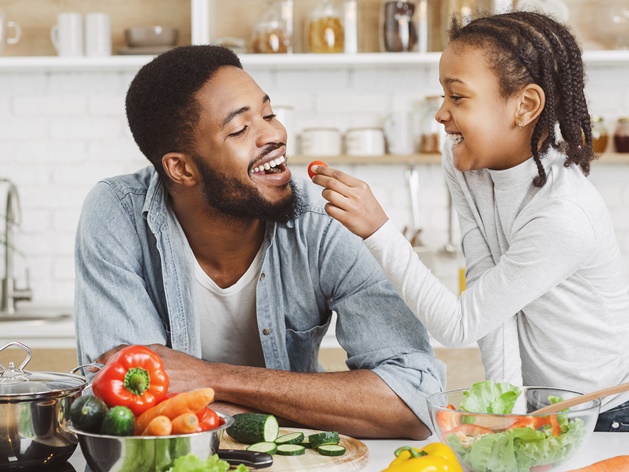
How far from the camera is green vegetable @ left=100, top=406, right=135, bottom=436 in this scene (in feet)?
3.77

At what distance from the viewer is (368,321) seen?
71.6 inches

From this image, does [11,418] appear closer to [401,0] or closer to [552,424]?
[552,424]

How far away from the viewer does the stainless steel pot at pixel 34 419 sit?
124 cm

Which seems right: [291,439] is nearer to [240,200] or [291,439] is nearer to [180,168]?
[240,200]

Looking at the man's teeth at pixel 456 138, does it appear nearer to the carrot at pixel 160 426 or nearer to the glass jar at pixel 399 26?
the carrot at pixel 160 426

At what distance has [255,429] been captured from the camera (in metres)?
1.45

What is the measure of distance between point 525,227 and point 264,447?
26.5 inches

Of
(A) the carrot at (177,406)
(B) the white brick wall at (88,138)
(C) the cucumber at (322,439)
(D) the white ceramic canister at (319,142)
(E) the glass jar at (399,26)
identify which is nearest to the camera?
(A) the carrot at (177,406)

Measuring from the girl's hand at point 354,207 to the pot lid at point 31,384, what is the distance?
0.59 meters

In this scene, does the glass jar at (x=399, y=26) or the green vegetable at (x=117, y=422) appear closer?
the green vegetable at (x=117, y=422)

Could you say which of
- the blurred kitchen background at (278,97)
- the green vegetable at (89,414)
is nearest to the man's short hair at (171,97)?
the green vegetable at (89,414)

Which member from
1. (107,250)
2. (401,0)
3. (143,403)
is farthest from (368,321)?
(401,0)

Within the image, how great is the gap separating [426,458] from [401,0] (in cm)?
268

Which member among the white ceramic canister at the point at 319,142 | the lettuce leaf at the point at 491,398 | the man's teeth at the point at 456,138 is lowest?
the lettuce leaf at the point at 491,398
